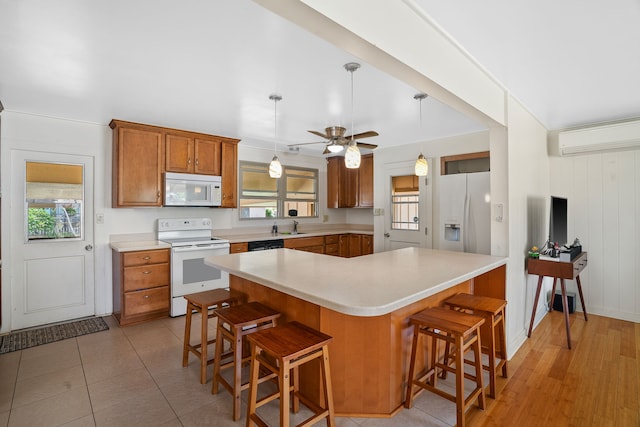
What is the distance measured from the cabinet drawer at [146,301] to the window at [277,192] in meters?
1.75

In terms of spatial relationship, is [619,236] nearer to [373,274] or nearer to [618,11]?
[618,11]

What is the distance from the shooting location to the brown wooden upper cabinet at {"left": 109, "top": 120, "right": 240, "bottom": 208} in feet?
12.3

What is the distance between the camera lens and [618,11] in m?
1.71

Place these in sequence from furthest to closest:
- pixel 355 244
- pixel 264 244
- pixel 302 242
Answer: pixel 355 244 → pixel 302 242 → pixel 264 244

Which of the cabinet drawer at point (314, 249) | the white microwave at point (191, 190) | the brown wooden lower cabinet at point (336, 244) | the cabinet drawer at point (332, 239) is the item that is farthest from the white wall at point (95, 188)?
the cabinet drawer at point (332, 239)

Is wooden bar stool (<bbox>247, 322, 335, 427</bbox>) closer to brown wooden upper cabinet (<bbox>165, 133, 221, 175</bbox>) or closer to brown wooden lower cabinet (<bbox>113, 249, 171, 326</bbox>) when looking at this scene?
brown wooden lower cabinet (<bbox>113, 249, 171, 326</bbox>)

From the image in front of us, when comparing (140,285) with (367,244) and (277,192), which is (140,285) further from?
(367,244)

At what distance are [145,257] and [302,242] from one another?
7.60 feet

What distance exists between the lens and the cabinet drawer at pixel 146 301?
355cm

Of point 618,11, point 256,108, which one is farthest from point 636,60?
point 256,108

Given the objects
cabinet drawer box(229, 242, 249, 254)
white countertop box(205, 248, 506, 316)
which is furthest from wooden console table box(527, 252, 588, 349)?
cabinet drawer box(229, 242, 249, 254)

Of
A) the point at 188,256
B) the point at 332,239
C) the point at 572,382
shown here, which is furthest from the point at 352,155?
the point at 332,239

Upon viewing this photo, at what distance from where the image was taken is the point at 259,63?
7.67 feet

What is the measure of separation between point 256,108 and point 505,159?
2.41 metres
